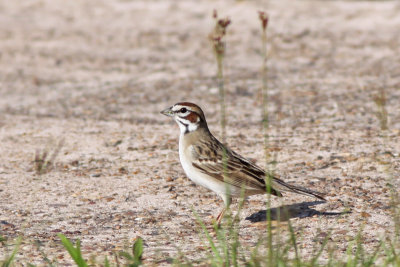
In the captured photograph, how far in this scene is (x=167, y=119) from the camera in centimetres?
1080

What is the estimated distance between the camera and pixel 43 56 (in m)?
15.0

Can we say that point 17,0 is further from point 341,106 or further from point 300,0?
point 341,106

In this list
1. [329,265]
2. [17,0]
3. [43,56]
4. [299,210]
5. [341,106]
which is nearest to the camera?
[329,265]

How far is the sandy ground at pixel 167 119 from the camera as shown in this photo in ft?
22.2

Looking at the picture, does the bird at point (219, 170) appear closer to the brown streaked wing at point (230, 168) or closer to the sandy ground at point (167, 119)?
the brown streaked wing at point (230, 168)

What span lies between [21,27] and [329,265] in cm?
1388

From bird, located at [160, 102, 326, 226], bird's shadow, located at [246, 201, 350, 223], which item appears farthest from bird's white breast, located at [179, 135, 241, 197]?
bird's shadow, located at [246, 201, 350, 223]

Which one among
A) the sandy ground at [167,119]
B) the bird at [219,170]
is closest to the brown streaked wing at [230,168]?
the bird at [219,170]

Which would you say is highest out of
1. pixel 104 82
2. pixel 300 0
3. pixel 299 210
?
pixel 300 0

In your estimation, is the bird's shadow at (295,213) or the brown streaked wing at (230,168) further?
the bird's shadow at (295,213)

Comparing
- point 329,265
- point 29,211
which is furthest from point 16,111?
point 329,265

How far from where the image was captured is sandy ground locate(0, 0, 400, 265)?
22.2 ft

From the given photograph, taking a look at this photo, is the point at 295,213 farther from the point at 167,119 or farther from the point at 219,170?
the point at 167,119

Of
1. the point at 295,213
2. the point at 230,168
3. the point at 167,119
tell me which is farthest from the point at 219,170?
the point at 167,119
